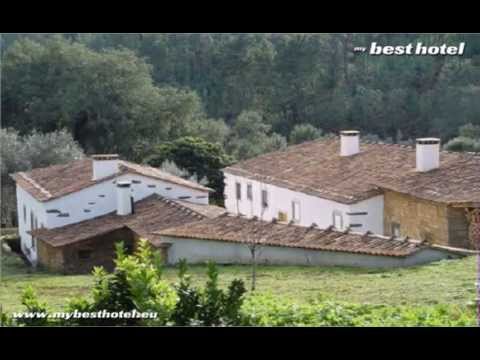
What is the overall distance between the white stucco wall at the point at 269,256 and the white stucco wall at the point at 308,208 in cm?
33

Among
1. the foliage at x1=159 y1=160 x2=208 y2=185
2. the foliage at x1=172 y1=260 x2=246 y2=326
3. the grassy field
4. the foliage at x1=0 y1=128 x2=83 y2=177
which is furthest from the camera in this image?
the foliage at x1=159 y1=160 x2=208 y2=185

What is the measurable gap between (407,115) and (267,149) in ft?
4.48

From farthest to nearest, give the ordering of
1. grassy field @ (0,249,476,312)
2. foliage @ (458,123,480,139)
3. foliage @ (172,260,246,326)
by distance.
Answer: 1. foliage @ (458,123,480,139)
2. grassy field @ (0,249,476,312)
3. foliage @ (172,260,246,326)

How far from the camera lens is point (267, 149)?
11.0 m

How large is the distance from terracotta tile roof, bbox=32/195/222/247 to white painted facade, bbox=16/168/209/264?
64 millimetres

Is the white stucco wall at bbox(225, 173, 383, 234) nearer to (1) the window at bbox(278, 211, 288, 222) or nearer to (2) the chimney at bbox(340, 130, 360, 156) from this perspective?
(1) the window at bbox(278, 211, 288, 222)

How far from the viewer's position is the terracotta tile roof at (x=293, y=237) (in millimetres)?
10219

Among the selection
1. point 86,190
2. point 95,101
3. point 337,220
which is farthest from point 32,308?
point 337,220

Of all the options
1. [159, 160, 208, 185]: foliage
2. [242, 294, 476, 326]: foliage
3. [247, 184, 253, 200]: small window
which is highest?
[159, 160, 208, 185]: foliage

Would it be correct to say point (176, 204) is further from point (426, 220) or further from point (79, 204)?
point (426, 220)

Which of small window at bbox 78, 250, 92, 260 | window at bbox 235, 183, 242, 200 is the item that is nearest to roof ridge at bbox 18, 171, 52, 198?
small window at bbox 78, 250, 92, 260

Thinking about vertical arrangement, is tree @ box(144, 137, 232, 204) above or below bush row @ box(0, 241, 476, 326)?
above

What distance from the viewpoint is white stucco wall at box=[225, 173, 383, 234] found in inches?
417

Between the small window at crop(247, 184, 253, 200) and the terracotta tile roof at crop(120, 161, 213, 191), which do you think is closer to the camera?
the terracotta tile roof at crop(120, 161, 213, 191)
